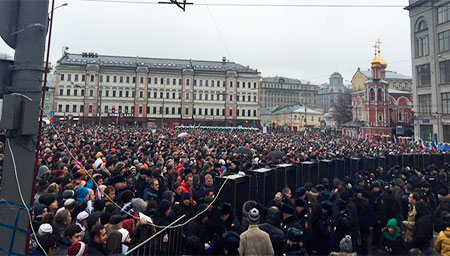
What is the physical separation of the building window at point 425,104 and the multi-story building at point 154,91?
1398 inches

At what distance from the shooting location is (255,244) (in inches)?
149

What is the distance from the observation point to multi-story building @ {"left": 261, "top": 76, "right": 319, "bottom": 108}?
116688mm

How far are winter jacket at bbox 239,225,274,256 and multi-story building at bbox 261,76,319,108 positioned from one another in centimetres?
11224

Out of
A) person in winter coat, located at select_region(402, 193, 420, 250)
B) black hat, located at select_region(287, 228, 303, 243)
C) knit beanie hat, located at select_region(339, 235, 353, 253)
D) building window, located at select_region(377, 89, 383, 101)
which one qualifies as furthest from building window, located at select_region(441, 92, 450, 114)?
black hat, located at select_region(287, 228, 303, 243)

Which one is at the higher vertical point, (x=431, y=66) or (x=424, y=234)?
(x=431, y=66)

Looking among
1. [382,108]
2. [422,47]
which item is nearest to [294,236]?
[422,47]

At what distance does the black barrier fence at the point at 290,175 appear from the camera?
6291 millimetres

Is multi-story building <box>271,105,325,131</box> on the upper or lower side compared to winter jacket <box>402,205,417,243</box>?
upper

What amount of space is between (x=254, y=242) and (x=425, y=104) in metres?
42.0

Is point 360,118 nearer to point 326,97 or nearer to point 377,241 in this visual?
point 377,241

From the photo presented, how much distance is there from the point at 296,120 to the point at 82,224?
7801 cm

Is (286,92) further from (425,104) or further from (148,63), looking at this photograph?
(425,104)

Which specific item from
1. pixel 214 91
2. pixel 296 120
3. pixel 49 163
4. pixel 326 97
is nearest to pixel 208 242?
pixel 49 163

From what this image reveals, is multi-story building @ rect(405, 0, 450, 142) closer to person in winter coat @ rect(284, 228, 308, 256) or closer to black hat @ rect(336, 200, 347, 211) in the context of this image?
black hat @ rect(336, 200, 347, 211)
